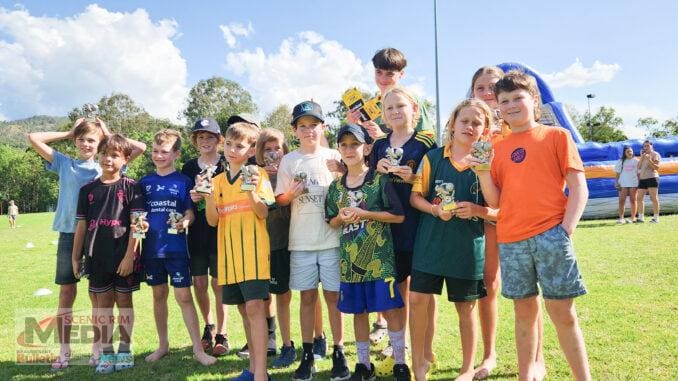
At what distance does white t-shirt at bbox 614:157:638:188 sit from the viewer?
12328mm

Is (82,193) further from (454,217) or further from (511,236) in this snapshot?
(511,236)

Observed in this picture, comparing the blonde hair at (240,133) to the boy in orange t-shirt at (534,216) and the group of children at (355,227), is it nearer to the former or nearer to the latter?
the group of children at (355,227)

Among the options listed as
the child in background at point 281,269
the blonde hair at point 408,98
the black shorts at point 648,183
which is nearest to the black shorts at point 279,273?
the child in background at point 281,269

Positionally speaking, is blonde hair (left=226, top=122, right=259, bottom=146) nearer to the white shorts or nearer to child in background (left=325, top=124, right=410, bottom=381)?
child in background (left=325, top=124, right=410, bottom=381)

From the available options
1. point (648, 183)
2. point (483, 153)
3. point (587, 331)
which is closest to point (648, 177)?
point (648, 183)

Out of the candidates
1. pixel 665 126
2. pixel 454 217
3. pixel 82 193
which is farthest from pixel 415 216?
pixel 665 126

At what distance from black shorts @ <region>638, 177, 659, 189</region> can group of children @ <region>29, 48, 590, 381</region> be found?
10723 millimetres

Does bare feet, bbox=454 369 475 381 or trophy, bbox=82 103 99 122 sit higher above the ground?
trophy, bbox=82 103 99 122

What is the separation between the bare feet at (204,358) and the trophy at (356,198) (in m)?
1.99

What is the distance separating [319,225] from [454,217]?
1.13 m

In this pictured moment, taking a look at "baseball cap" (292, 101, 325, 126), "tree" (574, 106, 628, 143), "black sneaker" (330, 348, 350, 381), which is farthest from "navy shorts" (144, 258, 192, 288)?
"tree" (574, 106, 628, 143)

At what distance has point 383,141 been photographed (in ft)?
12.6

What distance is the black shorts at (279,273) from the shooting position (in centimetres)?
412

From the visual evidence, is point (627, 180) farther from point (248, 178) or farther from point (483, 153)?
point (248, 178)
